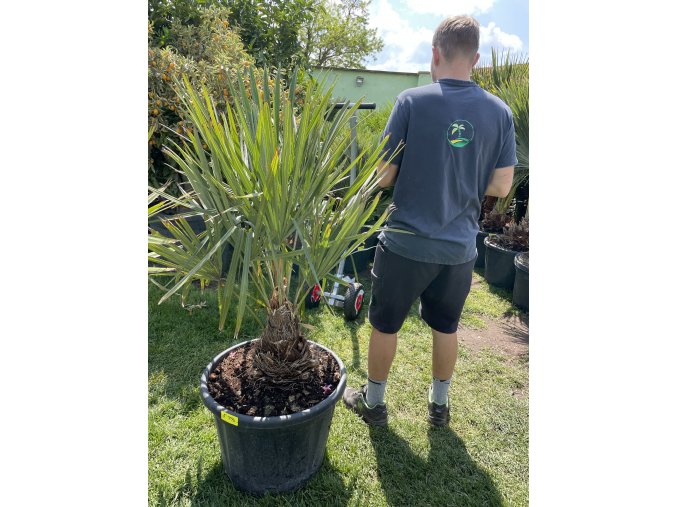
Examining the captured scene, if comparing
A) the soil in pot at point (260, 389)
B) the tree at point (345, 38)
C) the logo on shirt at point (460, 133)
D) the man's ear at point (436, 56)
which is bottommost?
the soil in pot at point (260, 389)

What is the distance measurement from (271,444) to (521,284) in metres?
2.96

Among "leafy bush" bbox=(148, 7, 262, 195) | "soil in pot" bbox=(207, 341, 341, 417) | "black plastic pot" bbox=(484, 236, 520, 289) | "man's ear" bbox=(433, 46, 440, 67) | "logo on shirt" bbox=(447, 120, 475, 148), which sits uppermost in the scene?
"leafy bush" bbox=(148, 7, 262, 195)

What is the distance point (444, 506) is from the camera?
173cm

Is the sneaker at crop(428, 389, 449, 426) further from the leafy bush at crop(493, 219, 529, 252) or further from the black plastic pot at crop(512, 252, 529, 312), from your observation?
the leafy bush at crop(493, 219, 529, 252)

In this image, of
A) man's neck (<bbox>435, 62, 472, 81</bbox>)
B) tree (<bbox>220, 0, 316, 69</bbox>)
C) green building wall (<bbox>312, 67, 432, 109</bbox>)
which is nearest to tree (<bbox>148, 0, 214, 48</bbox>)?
tree (<bbox>220, 0, 316, 69</bbox>)

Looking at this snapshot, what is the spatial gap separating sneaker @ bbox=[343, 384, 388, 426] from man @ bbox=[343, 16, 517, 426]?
0.92ft

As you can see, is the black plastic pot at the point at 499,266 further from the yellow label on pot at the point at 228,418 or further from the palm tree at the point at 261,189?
the yellow label on pot at the point at 228,418

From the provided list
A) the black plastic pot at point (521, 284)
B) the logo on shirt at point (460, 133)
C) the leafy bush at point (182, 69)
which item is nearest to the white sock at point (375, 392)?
the logo on shirt at point (460, 133)

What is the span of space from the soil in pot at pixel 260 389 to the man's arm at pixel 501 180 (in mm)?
1181

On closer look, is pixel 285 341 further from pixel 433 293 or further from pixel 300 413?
pixel 433 293

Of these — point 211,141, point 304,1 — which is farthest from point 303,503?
point 304,1

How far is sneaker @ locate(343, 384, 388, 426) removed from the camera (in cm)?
215

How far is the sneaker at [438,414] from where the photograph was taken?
2189 mm

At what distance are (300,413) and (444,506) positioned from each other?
0.82 metres
